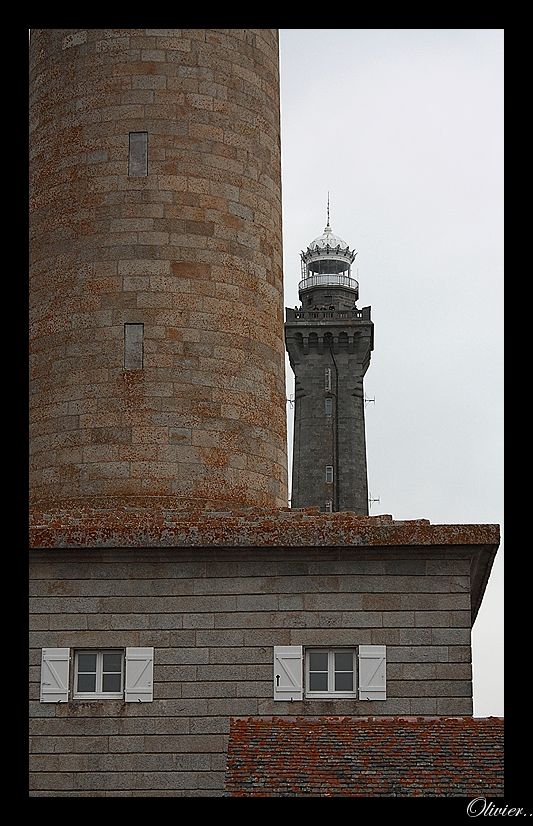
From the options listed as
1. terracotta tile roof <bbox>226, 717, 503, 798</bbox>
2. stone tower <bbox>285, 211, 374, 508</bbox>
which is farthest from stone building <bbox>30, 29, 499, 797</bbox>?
stone tower <bbox>285, 211, 374, 508</bbox>

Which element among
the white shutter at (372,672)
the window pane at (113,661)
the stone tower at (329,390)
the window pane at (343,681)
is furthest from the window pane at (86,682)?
the stone tower at (329,390)

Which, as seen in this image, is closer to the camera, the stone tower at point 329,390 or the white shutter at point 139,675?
the white shutter at point 139,675

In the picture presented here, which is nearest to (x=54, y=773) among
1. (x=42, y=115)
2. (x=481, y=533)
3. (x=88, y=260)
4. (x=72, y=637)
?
(x=72, y=637)

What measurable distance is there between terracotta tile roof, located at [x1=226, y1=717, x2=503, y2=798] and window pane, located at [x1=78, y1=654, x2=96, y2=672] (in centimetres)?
193

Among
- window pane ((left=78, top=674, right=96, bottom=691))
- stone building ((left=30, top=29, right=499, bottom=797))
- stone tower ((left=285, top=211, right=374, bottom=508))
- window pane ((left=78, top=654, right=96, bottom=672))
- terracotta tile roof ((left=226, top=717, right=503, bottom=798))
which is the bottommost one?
terracotta tile roof ((left=226, top=717, right=503, bottom=798))

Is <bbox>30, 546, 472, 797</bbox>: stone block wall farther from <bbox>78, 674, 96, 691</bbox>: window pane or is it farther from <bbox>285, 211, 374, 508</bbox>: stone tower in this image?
<bbox>285, 211, 374, 508</bbox>: stone tower

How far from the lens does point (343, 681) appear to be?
667 inches

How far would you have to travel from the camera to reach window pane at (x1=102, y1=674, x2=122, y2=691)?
16922mm

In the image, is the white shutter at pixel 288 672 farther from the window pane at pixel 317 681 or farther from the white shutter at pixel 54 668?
the white shutter at pixel 54 668

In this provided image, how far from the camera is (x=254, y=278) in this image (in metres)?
20.7

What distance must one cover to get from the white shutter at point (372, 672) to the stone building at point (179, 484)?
3 centimetres

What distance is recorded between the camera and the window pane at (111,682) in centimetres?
1692

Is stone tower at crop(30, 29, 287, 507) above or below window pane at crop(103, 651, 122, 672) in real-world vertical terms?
above

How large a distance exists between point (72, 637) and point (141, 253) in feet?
18.6
